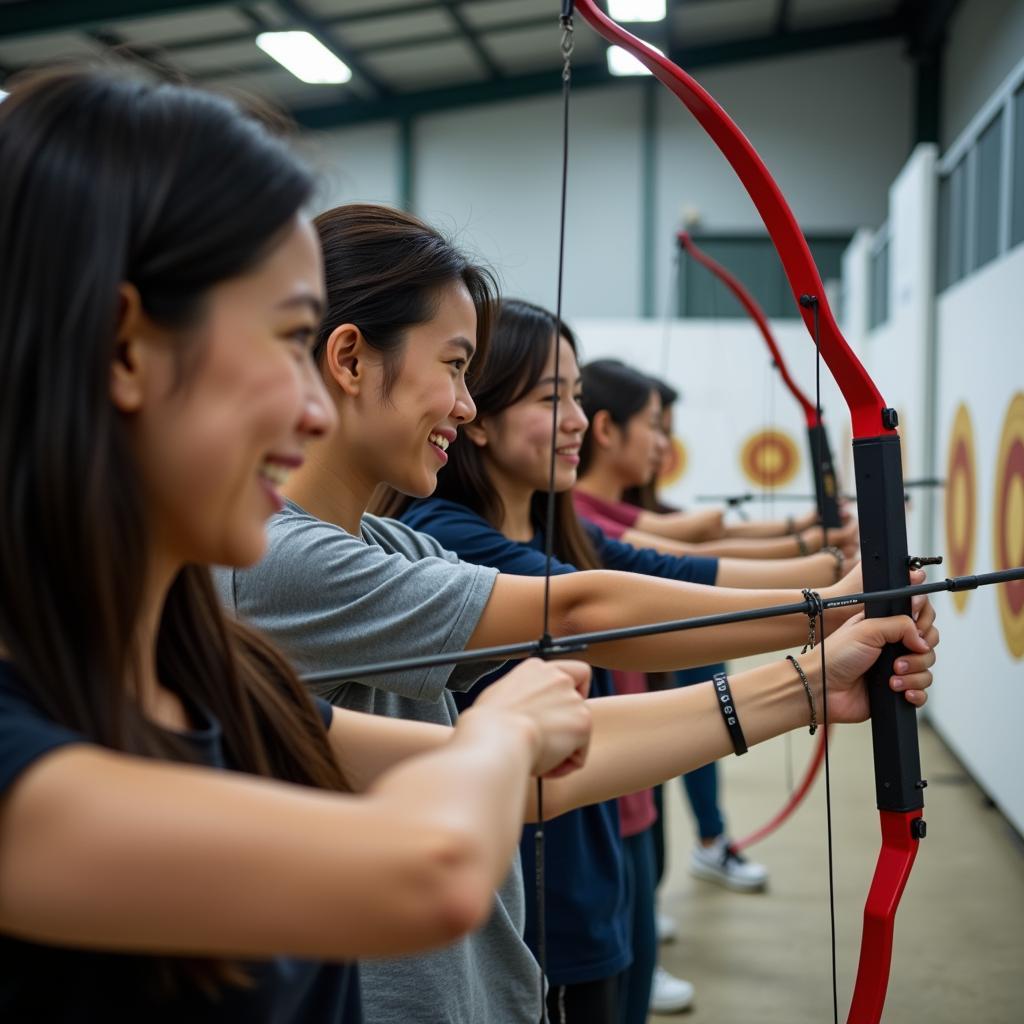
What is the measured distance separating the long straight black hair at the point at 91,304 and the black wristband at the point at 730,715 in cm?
48

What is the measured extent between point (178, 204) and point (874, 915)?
0.73 m

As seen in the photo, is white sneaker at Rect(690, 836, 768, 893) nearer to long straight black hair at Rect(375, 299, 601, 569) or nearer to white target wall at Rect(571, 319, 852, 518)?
long straight black hair at Rect(375, 299, 601, 569)

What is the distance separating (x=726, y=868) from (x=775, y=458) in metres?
3.86

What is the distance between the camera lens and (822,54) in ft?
23.7

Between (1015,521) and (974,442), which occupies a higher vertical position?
(974,442)

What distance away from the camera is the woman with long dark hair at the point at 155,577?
397 millimetres

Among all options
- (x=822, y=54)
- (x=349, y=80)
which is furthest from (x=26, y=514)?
(x=822, y=54)

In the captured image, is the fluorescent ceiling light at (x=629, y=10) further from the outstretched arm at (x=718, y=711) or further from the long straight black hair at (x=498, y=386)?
the outstretched arm at (x=718, y=711)

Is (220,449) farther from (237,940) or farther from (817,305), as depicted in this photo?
(817,305)

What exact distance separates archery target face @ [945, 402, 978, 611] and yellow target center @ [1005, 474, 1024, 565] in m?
0.39

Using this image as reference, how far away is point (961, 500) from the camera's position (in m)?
3.34

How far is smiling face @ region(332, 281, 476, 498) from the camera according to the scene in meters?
0.91

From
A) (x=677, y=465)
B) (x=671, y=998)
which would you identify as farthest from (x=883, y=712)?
(x=677, y=465)

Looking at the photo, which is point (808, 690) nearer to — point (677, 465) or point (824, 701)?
point (824, 701)
